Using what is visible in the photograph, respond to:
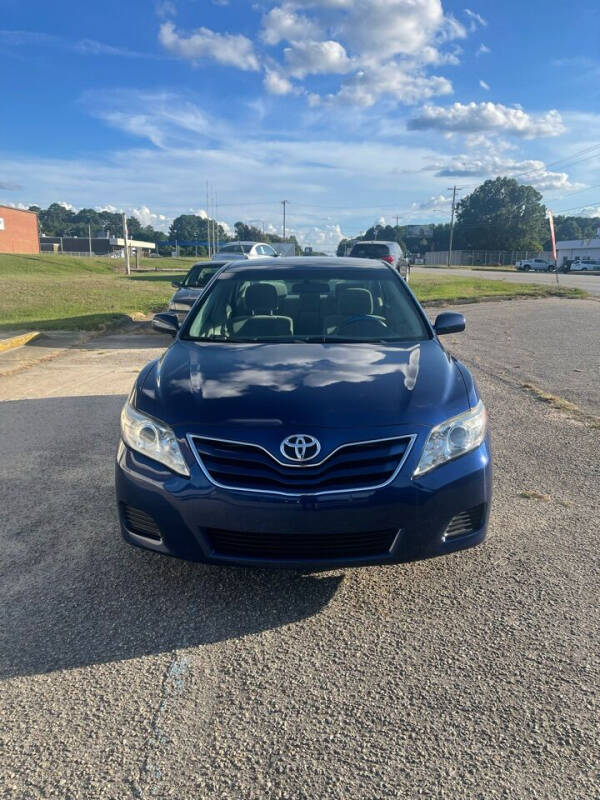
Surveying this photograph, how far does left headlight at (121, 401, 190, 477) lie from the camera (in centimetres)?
285

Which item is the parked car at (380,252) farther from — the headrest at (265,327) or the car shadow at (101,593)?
the car shadow at (101,593)

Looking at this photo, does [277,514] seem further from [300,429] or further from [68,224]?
[68,224]

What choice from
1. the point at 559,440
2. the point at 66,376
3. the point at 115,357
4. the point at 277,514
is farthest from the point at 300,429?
the point at 115,357

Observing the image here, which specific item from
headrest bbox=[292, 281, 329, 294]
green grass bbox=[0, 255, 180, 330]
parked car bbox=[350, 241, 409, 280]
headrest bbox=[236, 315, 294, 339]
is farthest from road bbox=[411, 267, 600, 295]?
headrest bbox=[236, 315, 294, 339]

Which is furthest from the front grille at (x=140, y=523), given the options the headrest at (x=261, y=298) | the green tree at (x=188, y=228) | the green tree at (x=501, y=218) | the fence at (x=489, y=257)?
the green tree at (x=188, y=228)

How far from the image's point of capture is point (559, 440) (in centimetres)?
553

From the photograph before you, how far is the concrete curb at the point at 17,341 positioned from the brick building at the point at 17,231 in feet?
212

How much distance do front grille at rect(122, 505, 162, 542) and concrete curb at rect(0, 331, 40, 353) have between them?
25.9ft

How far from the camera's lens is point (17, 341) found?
10.4 metres

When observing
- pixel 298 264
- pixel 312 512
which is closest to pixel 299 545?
pixel 312 512

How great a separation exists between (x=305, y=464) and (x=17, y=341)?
357 inches

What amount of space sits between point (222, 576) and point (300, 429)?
97 centimetres

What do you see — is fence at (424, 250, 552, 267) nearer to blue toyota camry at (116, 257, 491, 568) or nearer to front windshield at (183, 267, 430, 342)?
front windshield at (183, 267, 430, 342)

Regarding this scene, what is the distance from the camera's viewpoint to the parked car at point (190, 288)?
37.8 feet
